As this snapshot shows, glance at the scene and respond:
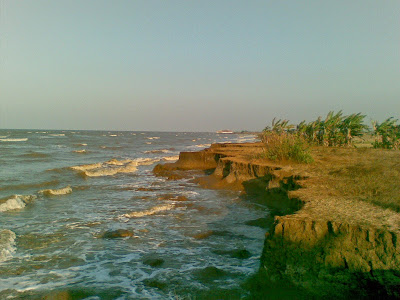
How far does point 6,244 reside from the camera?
23.5 ft

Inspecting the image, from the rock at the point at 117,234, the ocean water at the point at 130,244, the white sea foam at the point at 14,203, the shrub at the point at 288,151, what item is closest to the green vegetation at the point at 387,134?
the shrub at the point at 288,151

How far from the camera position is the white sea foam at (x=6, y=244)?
258 inches

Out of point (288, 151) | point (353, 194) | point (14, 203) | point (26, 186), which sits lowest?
point (26, 186)

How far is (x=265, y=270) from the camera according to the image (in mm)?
4836

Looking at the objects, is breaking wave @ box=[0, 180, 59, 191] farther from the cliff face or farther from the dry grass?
the cliff face

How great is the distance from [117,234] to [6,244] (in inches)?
95.3

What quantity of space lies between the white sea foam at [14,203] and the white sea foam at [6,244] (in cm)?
321

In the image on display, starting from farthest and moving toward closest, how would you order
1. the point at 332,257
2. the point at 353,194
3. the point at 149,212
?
the point at 149,212, the point at 353,194, the point at 332,257

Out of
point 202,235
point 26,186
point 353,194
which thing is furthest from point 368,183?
point 26,186

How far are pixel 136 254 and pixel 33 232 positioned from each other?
3.39 metres

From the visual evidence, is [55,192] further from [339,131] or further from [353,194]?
[339,131]

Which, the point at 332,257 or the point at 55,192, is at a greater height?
the point at 332,257

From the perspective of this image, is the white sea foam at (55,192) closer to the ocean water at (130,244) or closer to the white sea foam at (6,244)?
the ocean water at (130,244)

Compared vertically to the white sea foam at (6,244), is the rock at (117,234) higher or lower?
higher
